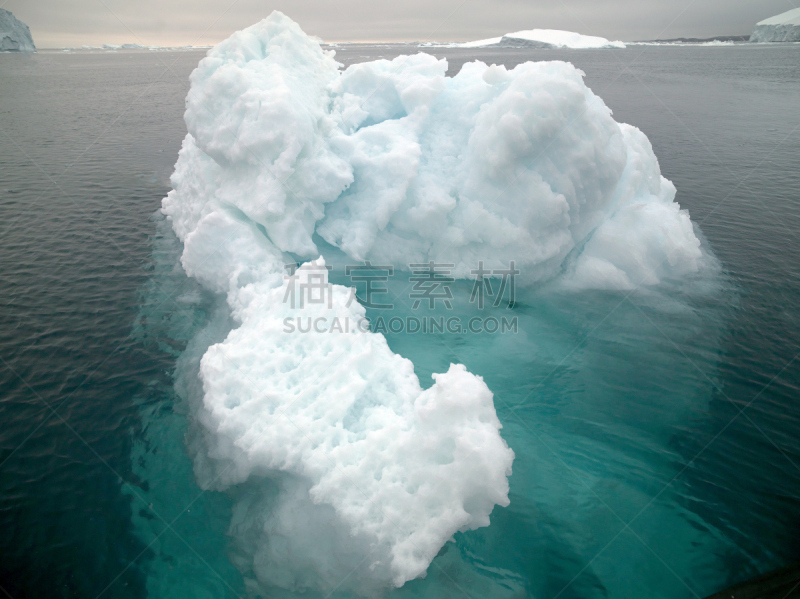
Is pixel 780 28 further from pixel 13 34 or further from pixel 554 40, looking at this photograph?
pixel 13 34

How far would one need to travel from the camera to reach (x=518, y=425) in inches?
285

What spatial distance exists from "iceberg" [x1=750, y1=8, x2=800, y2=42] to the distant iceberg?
3306 centimetres

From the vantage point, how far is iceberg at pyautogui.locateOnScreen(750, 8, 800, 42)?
100 meters

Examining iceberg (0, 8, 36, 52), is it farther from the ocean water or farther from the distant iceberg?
the distant iceberg

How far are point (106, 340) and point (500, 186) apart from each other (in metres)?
9.30

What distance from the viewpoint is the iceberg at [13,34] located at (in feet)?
283

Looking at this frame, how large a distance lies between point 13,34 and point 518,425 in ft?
435

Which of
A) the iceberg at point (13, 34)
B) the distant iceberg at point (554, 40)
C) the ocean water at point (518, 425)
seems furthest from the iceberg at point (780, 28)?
the iceberg at point (13, 34)

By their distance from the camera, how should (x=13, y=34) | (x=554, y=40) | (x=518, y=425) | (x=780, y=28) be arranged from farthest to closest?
1. (x=554, y=40)
2. (x=780, y=28)
3. (x=13, y=34)
4. (x=518, y=425)

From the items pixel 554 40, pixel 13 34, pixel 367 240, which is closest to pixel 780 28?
pixel 554 40

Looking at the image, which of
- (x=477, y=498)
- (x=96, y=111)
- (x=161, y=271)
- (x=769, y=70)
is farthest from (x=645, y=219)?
(x=769, y=70)

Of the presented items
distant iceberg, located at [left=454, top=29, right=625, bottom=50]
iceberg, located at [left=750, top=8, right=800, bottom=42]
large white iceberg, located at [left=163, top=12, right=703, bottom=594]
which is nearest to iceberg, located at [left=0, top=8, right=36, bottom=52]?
large white iceberg, located at [left=163, top=12, right=703, bottom=594]

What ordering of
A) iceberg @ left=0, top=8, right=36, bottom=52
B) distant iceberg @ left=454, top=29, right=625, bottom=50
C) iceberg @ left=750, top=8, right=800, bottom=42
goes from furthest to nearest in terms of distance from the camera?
distant iceberg @ left=454, top=29, right=625, bottom=50 → iceberg @ left=750, top=8, right=800, bottom=42 → iceberg @ left=0, top=8, right=36, bottom=52

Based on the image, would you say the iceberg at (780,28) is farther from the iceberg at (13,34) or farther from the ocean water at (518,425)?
the iceberg at (13,34)
